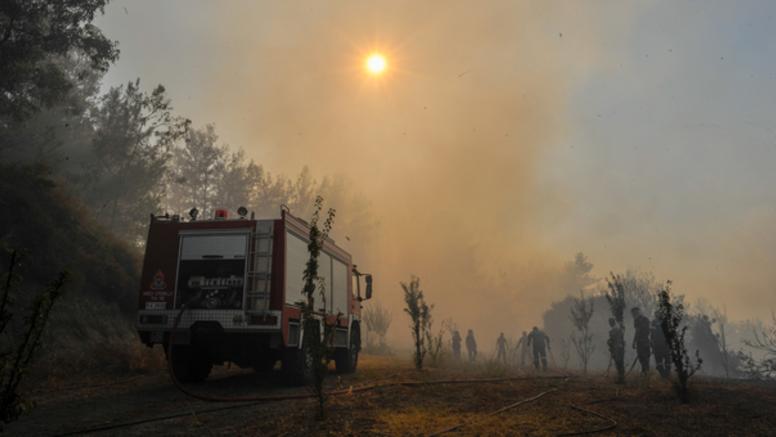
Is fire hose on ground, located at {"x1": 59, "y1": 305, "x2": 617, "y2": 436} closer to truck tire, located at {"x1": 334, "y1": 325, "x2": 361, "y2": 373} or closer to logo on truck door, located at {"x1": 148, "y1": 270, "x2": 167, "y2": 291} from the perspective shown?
logo on truck door, located at {"x1": 148, "y1": 270, "x2": 167, "y2": 291}

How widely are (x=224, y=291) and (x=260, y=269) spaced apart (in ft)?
2.86

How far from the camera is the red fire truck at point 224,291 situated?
880cm

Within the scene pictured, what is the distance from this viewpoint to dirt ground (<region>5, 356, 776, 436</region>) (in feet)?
19.4

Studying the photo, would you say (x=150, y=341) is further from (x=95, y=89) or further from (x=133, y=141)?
(x=95, y=89)

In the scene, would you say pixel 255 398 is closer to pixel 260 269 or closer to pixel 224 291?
pixel 224 291

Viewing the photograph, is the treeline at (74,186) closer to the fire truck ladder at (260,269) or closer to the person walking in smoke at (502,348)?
the fire truck ladder at (260,269)

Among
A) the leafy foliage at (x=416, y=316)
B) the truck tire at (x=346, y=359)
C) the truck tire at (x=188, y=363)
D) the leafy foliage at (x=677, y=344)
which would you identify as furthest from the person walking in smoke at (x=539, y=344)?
the truck tire at (x=188, y=363)

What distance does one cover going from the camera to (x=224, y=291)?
9.15 m

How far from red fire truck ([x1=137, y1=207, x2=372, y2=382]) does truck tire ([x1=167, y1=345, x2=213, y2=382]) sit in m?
0.02

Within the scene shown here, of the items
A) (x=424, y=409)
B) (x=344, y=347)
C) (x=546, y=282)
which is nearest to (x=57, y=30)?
(x=344, y=347)

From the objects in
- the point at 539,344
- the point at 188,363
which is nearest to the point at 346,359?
the point at 188,363

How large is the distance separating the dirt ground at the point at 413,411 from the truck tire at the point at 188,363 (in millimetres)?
322

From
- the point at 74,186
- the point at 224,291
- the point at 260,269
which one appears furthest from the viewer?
the point at 74,186

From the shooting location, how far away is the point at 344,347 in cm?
1213
